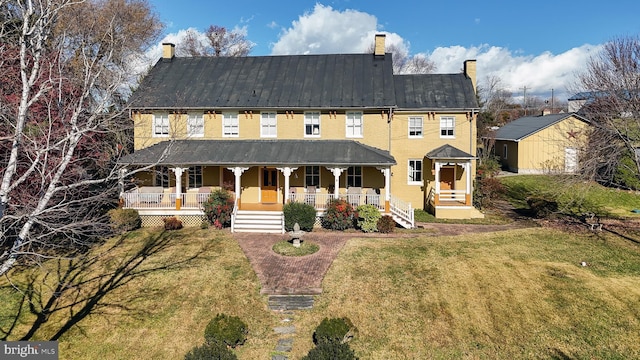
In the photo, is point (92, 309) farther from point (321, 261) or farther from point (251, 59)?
point (251, 59)

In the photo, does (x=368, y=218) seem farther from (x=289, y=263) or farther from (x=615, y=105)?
(x=615, y=105)

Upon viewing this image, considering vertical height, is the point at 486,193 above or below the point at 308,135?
below

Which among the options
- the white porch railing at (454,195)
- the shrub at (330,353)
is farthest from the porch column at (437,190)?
the shrub at (330,353)

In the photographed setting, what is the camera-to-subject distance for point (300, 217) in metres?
19.7

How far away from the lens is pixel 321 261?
50.7ft

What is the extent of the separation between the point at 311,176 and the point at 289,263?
8.75 m

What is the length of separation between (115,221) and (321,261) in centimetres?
1104

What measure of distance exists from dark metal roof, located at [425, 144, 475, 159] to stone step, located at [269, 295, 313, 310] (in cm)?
1302

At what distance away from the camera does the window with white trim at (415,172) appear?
2412cm

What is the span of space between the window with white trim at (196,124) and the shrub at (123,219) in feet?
19.6

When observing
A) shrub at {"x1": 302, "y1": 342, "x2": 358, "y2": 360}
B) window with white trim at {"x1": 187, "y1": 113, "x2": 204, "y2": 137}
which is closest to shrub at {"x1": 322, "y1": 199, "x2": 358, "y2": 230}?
window with white trim at {"x1": 187, "y1": 113, "x2": 204, "y2": 137}

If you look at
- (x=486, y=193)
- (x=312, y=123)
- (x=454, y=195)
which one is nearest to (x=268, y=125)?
(x=312, y=123)

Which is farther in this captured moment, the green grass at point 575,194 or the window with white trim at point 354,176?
the window with white trim at point 354,176

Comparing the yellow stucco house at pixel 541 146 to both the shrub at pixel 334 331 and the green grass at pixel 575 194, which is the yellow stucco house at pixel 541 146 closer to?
the green grass at pixel 575 194
